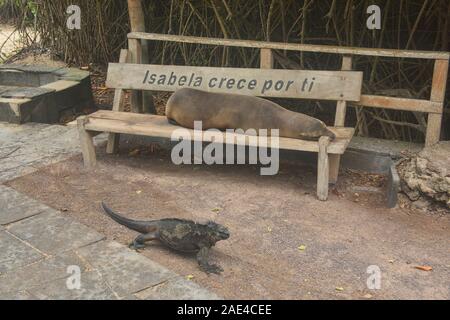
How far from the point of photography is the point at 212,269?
330 cm

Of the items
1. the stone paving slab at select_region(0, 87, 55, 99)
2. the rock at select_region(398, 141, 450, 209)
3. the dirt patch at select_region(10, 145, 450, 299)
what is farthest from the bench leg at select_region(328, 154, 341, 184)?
the stone paving slab at select_region(0, 87, 55, 99)

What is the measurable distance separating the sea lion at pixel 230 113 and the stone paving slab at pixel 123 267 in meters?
1.72

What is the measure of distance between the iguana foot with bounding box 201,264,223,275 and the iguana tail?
0.52m

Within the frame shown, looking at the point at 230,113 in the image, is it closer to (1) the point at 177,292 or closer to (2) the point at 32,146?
(2) the point at 32,146

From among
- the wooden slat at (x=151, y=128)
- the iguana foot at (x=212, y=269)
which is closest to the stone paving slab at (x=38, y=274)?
the iguana foot at (x=212, y=269)

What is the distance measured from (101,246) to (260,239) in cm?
106

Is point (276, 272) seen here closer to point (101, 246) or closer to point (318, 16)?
point (101, 246)

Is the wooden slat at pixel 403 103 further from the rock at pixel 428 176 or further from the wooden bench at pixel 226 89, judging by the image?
the rock at pixel 428 176

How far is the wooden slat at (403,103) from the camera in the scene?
15.7ft

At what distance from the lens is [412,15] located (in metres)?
6.34

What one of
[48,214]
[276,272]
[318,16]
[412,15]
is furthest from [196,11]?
[276,272]

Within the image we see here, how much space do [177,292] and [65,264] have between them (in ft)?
2.48

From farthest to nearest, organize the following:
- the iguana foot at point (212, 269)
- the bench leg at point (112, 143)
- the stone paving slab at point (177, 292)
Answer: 1. the bench leg at point (112, 143)
2. the iguana foot at point (212, 269)
3. the stone paving slab at point (177, 292)

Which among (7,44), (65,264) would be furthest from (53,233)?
(7,44)
